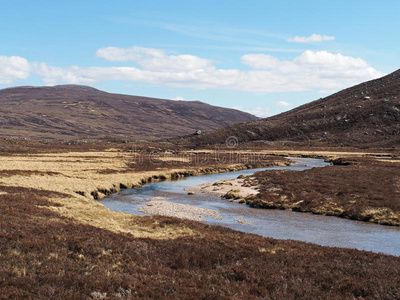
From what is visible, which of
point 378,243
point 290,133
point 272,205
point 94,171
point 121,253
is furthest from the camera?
point 290,133

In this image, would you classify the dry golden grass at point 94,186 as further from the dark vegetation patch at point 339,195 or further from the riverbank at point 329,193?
the dark vegetation patch at point 339,195

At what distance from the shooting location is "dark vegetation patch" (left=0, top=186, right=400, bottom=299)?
12477mm

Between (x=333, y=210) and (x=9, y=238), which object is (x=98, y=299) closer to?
(x=9, y=238)

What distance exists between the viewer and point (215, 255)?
691 inches

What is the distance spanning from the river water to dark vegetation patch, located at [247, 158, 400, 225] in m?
1.72

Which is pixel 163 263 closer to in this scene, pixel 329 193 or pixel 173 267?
pixel 173 267

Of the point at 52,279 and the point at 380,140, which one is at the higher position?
the point at 380,140

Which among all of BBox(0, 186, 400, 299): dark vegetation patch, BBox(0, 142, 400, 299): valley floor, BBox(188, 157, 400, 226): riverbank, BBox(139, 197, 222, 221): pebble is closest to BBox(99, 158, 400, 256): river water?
BBox(139, 197, 222, 221): pebble

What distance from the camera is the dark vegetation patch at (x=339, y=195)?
3328cm

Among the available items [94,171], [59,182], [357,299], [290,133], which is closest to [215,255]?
[357,299]

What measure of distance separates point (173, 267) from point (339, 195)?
30742mm

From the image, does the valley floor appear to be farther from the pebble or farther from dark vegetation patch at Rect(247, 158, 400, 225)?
dark vegetation patch at Rect(247, 158, 400, 225)

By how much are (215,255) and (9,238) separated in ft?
34.6

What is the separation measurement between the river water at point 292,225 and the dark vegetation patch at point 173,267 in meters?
5.12
